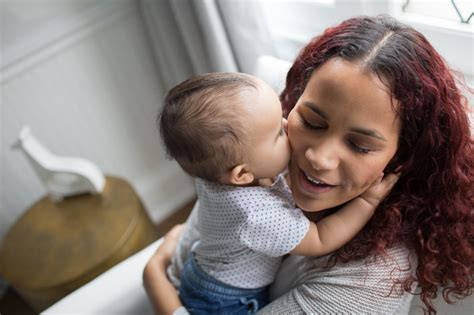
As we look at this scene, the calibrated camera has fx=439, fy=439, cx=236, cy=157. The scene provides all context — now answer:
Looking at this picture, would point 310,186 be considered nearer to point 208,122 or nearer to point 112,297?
point 208,122

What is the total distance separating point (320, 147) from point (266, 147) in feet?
0.35

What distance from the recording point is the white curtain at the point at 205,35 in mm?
1529

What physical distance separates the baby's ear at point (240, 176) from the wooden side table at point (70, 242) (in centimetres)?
85

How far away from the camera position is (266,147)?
0.86m

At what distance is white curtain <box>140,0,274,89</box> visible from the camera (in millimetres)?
1529

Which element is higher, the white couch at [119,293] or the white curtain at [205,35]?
the white curtain at [205,35]

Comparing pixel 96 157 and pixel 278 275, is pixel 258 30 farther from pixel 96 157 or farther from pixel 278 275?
pixel 96 157

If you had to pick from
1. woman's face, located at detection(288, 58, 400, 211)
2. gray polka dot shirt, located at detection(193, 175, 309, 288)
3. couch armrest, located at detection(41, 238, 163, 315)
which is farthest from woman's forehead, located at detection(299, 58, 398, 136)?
couch armrest, located at detection(41, 238, 163, 315)

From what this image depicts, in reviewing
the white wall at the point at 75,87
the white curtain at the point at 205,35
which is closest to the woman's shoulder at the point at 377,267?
the white curtain at the point at 205,35

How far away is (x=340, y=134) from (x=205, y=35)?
98 centimetres

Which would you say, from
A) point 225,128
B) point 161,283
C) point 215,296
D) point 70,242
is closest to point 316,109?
point 225,128

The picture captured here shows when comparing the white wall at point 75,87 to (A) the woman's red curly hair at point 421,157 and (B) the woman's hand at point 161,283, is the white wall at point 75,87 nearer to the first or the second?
(B) the woman's hand at point 161,283

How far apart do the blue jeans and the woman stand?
96 mm

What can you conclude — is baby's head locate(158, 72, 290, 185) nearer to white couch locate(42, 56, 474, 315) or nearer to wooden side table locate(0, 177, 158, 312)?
white couch locate(42, 56, 474, 315)
